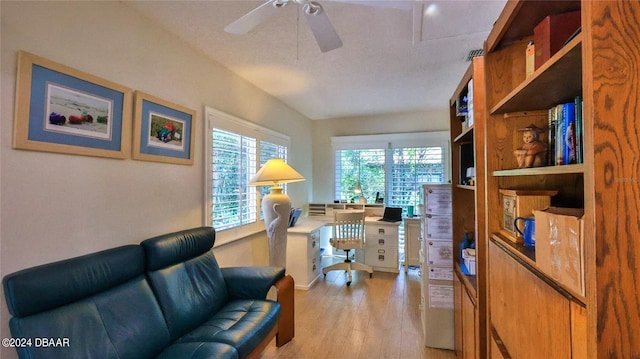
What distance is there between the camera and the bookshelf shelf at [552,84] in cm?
71

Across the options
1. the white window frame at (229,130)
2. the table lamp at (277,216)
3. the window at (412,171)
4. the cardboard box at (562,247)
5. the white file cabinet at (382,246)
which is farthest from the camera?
the window at (412,171)

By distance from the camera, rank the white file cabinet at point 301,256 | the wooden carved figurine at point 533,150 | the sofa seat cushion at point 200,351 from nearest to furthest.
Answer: the wooden carved figurine at point 533,150
the sofa seat cushion at point 200,351
the white file cabinet at point 301,256

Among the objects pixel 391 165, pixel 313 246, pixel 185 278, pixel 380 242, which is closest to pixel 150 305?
pixel 185 278

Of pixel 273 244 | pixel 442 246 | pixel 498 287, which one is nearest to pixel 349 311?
pixel 273 244

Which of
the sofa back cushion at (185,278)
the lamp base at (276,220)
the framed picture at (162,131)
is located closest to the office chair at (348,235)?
the lamp base at (276,220)

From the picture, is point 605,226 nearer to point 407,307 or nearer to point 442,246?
point 442,246

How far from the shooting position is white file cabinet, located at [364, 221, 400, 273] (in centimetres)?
410

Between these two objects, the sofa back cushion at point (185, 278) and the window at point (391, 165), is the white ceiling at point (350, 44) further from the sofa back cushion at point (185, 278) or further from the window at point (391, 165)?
the sofa back cushion at point (185, 278)

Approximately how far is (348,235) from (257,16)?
9.92 feet

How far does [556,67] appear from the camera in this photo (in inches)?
30.5

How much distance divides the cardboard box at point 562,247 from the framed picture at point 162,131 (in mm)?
2252

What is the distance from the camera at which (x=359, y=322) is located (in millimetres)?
2643

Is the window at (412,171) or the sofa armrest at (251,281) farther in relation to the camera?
the window at (412,171)

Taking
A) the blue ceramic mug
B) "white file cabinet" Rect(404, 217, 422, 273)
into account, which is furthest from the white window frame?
the blue ceramic mug
